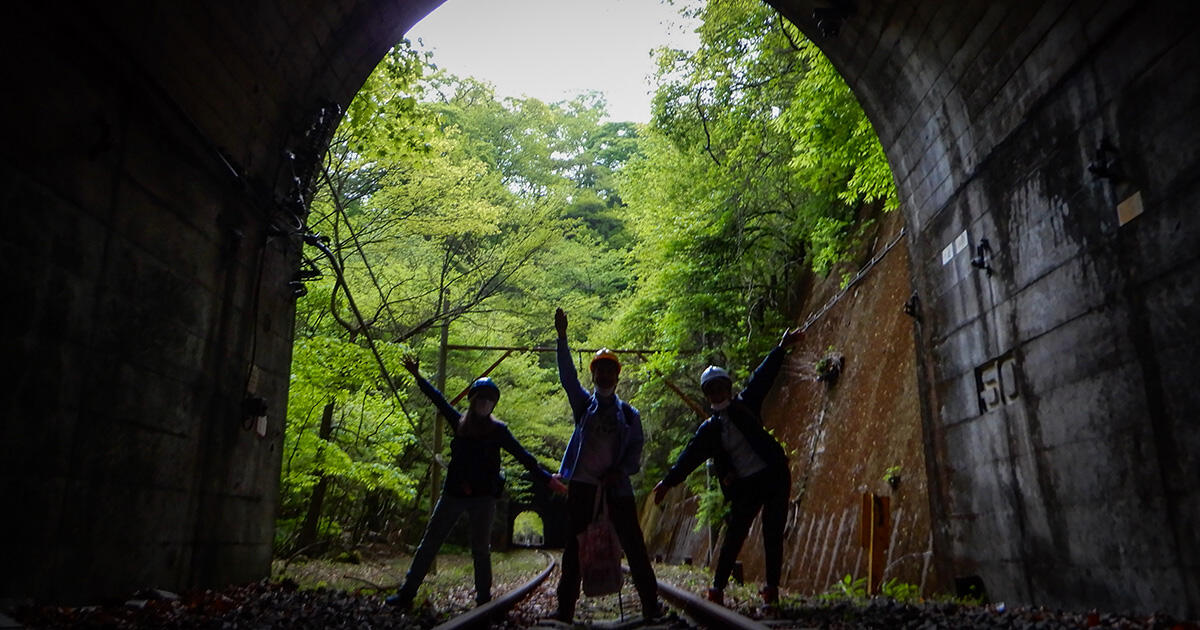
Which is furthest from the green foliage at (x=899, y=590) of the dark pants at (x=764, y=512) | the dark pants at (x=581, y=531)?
the dark pants at (x=581, y=531)

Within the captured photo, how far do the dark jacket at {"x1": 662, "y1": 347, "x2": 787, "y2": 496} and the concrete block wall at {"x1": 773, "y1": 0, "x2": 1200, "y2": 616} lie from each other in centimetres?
171

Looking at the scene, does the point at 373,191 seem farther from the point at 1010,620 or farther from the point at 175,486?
the point at 1010,620

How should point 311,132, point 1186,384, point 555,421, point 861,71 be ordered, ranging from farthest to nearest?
point 555,421, point 861,71, point 311,132, point 1186,384

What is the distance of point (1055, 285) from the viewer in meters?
5.06

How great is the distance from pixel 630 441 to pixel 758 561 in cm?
765

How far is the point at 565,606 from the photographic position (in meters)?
5.07

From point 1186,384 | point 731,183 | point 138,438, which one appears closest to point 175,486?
point 138,438

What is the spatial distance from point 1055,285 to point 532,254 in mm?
15514

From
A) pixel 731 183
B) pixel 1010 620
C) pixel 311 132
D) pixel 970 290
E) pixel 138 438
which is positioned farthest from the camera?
pixel 731 183

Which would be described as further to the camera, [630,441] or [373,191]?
[373,191]

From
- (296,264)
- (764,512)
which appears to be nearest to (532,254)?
(296,264)

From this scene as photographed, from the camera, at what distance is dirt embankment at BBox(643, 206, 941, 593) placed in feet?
27.2

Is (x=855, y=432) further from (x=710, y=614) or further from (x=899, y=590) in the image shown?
(x=710, y=614)

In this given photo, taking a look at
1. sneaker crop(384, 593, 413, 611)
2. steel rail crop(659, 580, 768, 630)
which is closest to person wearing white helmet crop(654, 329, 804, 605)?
steel rail crop(659, 580, 768, 630)
